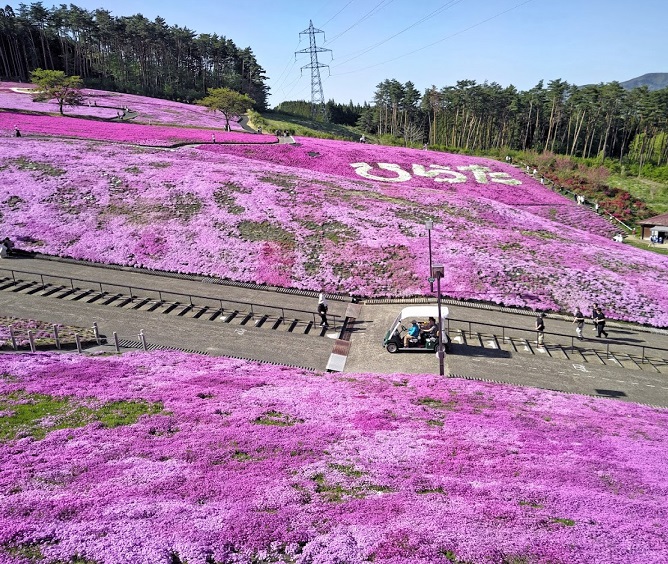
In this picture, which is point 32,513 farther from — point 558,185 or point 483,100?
point 483,100

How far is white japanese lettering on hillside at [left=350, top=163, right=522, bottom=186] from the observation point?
63.2 m

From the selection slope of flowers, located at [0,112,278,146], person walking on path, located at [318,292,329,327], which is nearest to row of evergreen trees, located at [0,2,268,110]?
slope of flowers, located at [0,112,278,146]

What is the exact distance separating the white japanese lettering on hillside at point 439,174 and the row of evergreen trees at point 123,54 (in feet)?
241

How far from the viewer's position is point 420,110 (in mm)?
140500

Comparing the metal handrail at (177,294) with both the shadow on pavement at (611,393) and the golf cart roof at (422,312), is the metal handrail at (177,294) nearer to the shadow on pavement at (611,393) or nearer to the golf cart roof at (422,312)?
the golf cart roof at (422,312)

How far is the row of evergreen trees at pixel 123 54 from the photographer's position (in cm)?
11575

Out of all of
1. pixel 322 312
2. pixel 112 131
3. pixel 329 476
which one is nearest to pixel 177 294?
pixel 322 312

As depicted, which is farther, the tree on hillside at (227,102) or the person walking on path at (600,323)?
the tree on hillside at (227,102)

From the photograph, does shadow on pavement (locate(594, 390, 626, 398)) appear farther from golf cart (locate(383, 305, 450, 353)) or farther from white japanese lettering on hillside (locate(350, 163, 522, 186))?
white japanese lettering on hillside (locate(350, 163, 522, 186))

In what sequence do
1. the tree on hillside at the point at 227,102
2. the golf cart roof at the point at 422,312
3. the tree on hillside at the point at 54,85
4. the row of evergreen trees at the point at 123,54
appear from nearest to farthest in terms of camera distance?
the golf cart roof at the point at 422,312 < the tree on hillside at the point at 54,85 < the tree on hillside at the point at 227,102 < the row of evergreen trees at the point at 123,54

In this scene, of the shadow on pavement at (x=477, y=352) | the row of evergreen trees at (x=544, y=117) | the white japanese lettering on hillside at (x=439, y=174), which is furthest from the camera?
the row of evergreen trees at (x=544, y=117)

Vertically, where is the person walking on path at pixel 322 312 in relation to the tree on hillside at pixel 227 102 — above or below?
below

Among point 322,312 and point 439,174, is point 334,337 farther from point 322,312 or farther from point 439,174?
point 439,174

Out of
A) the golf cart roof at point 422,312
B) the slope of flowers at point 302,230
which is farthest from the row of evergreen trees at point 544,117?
the golf cart roof at point 422,312
